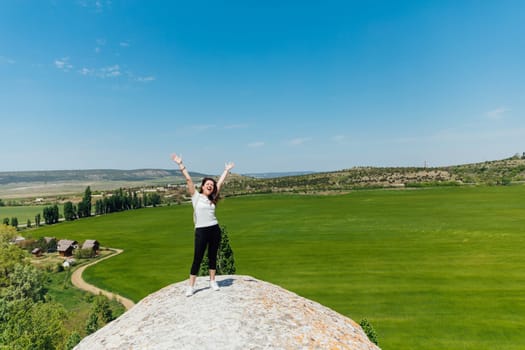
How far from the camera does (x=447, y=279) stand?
40312 mm

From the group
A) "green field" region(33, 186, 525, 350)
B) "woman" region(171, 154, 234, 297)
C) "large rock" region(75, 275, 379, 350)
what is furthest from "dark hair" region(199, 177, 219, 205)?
"green field" region(33, 186, 525, 350)

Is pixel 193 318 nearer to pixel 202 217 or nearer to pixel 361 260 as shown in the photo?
pixel 202 217

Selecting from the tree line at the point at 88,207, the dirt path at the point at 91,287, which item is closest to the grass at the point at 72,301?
the dirt path at the point at 91,287

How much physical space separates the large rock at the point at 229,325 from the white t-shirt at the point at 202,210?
6.26ft

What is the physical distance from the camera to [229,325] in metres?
6.64

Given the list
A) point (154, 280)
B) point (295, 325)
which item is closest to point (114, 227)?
point (154, 280)

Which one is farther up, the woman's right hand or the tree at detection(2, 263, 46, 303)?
the woman's right hand

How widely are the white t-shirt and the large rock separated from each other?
1.91m

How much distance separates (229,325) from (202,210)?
9.80 ft

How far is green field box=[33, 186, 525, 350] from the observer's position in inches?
1173

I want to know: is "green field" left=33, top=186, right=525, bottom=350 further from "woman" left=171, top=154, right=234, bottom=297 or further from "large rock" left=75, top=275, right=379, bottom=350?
"woman" left=171, top=154, right=234, bottom=297

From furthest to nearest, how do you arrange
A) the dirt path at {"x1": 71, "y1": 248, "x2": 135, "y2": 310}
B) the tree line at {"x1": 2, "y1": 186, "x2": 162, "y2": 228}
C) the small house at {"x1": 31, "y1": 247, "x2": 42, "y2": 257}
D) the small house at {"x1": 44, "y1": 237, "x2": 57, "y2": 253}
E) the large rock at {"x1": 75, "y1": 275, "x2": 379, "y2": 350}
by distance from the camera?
the tree line at {"x1": 2, "y1": 186, "x2": 162, "y2": 228}
the small house at {"x1": 44, "y1": 237, "x2": 57, "y2": 253}
the small house at {"x1": 31, "y1": 247, "x2": 42, "y2": 257}
the dirt path at {"x1": 71, "y1": 248, "x2": 135, "y2": 310}
the large rock at {"x1": 75, "y1": 275, "x2": 379, "y2": 350}

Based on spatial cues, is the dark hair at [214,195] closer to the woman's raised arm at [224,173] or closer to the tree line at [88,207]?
the woman's raised arm at [224,173]

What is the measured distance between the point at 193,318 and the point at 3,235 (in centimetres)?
5957
